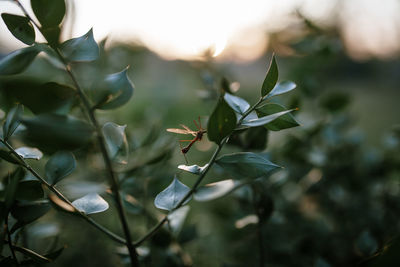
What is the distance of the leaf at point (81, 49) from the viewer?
30cm

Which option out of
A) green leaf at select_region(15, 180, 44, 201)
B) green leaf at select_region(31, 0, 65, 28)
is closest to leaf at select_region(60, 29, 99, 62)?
green leaf at select_region(31, 0, 65, 28)

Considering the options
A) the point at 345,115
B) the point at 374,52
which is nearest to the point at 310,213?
the point at 345,115

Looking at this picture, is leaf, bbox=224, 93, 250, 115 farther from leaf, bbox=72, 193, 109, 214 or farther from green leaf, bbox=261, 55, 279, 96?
leaf, bbox=72, 193, 109, 214

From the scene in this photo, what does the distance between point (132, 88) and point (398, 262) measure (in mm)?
301

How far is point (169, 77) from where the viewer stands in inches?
86.0

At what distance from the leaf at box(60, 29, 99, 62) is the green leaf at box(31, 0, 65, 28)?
0.09 ft

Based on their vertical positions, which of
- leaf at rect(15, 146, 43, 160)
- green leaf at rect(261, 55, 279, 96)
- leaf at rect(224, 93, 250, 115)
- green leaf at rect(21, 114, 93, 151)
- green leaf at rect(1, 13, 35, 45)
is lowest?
leaf at rect(15, 146, 43, 160)

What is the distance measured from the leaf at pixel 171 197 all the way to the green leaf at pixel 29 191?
0.41 ft

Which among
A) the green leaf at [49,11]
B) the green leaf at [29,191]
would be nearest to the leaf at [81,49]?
the green leaf at [49,11]

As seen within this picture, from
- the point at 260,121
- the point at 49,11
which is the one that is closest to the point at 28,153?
the point at 49,11

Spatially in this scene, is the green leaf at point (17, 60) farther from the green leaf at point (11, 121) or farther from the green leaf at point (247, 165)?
the green leaf at point (247, 165)

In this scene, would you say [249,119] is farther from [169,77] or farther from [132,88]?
[169,77]

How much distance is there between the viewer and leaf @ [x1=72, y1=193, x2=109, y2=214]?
1.00 ft

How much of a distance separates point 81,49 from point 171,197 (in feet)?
0.60
